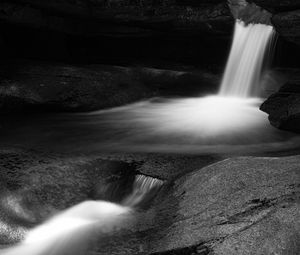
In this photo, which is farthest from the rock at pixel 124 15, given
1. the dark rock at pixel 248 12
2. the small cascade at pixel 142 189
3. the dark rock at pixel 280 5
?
the small cascade at pixel 142 189

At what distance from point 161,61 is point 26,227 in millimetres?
11135

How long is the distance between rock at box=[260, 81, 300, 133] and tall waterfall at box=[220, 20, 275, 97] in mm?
2606

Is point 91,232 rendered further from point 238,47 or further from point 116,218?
point 238,47

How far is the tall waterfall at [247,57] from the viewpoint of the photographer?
47.0ft

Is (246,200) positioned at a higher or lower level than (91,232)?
higher

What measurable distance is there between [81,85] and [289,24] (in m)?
6.58

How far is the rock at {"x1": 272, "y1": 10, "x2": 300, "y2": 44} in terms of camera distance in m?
10.6

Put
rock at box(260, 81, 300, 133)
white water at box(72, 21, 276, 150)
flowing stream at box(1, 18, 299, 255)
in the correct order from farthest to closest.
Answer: rock at box(260, 81, 300, 133) < white water at box(72, 21, 276, 150) < flowing stream at box(1, 18, 299, 255)

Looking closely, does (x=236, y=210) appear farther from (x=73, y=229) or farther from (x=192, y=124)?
(x=192, y=124)

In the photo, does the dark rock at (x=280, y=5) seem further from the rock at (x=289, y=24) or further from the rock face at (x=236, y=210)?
the rock face at (x=236, y=210)

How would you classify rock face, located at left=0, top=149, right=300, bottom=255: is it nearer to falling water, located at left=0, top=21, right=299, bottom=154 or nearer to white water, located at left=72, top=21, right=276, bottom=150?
falling water, located at left=0, top=21, right=299, bottom=154

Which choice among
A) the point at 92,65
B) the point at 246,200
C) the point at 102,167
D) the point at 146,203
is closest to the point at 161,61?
the point at 92,65

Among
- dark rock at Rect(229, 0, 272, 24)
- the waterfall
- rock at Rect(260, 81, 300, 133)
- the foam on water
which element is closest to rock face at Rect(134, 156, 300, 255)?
the waterfall

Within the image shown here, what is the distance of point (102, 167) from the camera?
301 inches
